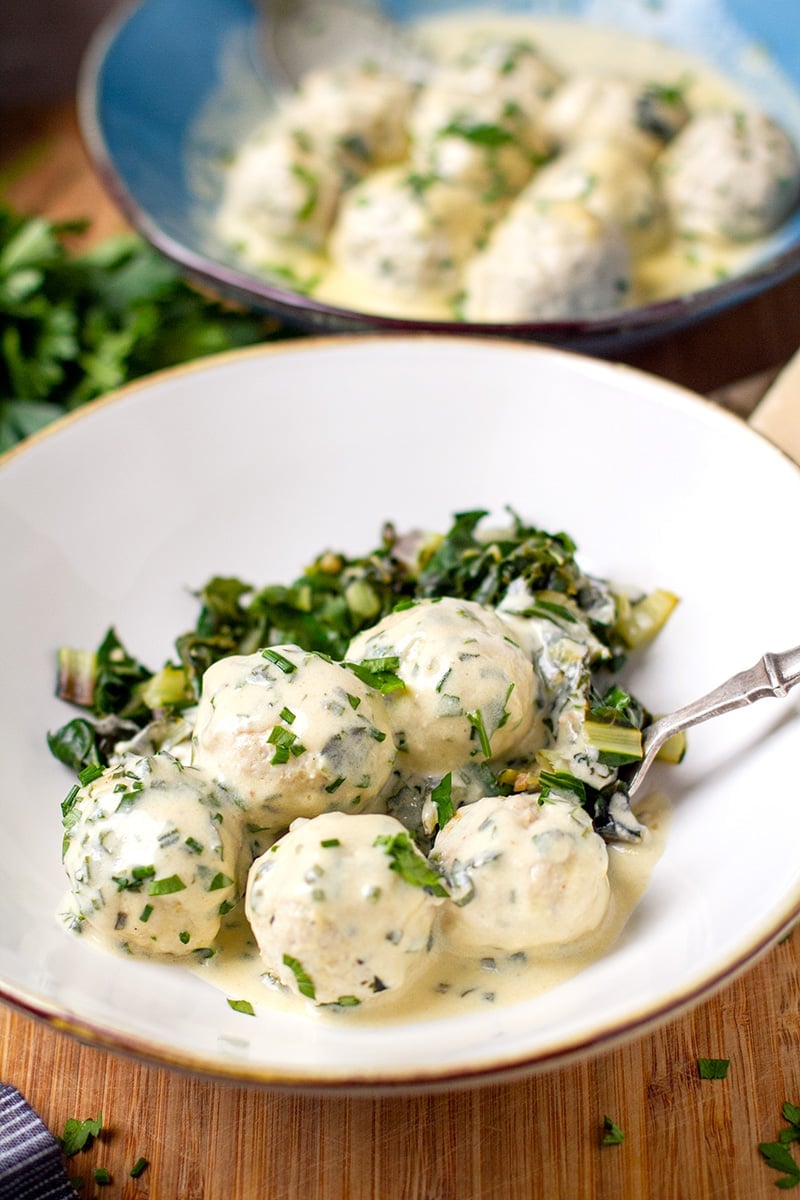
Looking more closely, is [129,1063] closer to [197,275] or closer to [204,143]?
[197,275]

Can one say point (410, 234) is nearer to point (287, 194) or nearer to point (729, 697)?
point (287, 194)

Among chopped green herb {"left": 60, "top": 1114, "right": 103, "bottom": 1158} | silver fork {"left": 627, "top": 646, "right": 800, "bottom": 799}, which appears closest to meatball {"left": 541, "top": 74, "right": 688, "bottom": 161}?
silver fork {"left": 627, "top": 646, "right": 800, "bottom": 799}

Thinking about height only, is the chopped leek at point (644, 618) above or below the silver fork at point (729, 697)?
below

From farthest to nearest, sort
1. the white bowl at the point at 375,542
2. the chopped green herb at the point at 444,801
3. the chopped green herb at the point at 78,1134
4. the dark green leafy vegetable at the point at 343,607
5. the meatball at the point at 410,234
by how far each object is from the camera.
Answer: the meatball at the point at 410,234
the dark green leafy vegetable at the point at 343,607
the chopped green herb at the point at 444,801
the chopped green herb at the point at 78,1134
the white bowl at the point at 375,542

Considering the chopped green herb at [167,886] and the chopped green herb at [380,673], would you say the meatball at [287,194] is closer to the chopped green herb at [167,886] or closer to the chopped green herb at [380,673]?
the chopped green herb at [380,673]

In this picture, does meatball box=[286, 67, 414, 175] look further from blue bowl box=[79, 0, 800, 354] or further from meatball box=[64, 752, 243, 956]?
meatball box=[64, 752, 243, 956]

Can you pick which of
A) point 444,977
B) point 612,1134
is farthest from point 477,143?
point 612,1134

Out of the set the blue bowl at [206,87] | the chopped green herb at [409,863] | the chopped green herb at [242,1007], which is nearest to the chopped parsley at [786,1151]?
the chopped green herb at [409,863]

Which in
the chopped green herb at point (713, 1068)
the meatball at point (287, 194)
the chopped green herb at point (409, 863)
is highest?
the chopped green herb at point (409, 863)
